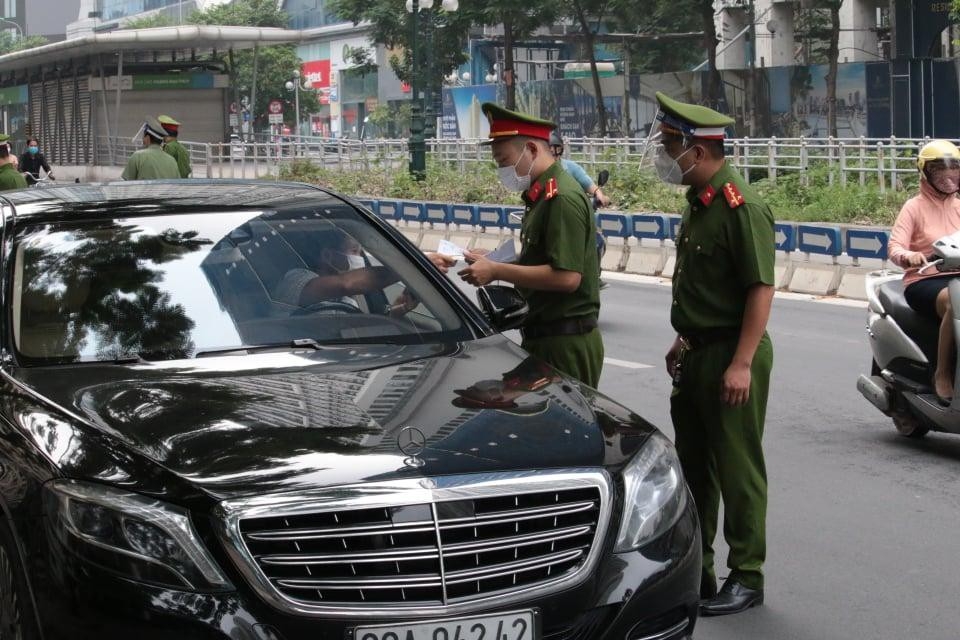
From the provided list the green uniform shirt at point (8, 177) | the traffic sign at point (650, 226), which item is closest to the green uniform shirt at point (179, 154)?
the green uniform shirt at point (8, 177)

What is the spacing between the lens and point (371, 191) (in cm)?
3562

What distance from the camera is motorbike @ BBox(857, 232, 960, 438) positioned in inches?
311

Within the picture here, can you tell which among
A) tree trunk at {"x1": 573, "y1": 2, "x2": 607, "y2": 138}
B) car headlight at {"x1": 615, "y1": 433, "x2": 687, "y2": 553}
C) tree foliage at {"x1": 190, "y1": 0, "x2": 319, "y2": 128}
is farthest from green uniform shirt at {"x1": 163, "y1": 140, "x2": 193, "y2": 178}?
tree foliage at {"x1": 190, "y1": 0, "x2": 319, "y2": 128}

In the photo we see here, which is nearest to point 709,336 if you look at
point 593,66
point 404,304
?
point 404,304

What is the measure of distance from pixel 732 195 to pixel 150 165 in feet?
32.6

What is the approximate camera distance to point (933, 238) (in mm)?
8609

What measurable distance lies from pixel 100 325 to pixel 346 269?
0.88 metres

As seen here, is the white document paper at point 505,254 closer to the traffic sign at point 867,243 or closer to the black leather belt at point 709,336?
the black leather belt at point 709,336

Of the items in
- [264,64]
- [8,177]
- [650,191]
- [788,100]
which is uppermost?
[264,64]

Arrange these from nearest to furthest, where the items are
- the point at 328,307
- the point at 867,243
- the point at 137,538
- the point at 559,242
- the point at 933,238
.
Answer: the point at 137,538
the point at 328,307
the point at 559,242
the point at 933,238
the point at 867,243

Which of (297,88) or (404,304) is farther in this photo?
(297,88)

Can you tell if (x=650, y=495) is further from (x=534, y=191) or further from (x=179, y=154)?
(x=179, y=154)

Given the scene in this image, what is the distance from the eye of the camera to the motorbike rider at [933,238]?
7977mm

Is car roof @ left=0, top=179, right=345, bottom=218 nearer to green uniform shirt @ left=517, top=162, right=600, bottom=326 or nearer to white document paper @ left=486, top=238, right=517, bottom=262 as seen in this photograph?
white document paper @ left=486, top=238, right=517, bottom=262
